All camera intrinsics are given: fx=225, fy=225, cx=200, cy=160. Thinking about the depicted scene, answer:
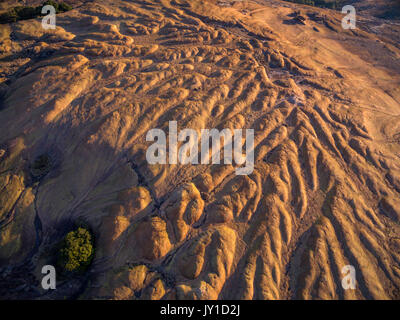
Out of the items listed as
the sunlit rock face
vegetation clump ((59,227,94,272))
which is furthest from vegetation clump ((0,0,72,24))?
vegetation clump ((59,227,94,272))

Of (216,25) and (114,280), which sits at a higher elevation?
(216,25)

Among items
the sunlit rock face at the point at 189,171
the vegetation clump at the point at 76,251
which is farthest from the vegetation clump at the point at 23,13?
the vegetation clump at the point at 76,251

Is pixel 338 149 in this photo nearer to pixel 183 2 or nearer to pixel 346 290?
pixel 346 290

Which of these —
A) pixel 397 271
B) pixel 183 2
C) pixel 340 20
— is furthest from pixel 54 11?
pixel 340 20

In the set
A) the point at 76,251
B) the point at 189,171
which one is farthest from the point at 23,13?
the point at 76,251

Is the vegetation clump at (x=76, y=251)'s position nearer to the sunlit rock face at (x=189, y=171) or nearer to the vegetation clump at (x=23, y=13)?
the sunlit rock face at (x=189, y=171)

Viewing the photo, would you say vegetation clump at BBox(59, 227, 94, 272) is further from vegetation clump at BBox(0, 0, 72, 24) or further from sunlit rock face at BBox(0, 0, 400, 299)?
vegetation clump at BBox(0, 0, 72, 24)
